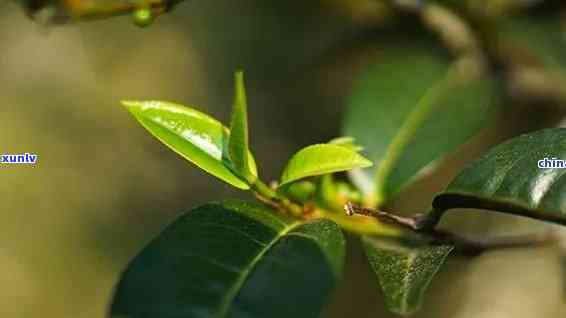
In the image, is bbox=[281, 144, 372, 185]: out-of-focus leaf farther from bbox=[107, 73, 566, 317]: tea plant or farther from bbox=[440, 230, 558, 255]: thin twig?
bbox=[440, 230, 558, 255]: thin twig

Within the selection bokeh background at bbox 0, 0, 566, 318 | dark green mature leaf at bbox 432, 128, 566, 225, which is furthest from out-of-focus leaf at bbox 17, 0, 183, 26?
bokeh background at bbox 0, 0, 566, 318

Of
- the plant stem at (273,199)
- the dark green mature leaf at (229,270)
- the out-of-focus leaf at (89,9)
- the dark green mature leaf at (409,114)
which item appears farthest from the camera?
the dark green mature leaf at (409,114)

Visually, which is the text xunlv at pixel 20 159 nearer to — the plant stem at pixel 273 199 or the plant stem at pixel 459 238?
the plant stem at pixel 459 238

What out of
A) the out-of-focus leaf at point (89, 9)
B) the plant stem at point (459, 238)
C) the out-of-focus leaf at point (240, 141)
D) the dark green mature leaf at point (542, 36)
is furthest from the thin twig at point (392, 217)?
the dark green mature leaf at point (542, 36)

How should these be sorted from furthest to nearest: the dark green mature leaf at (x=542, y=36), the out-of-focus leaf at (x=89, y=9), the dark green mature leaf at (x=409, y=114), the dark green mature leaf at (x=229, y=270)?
1. the dark green mature leaf at (x=542, y=36)
2. the dark green mature leaf at (x=409, y=114)
3. the out-of-focus leaf at (x=89, y=9)
4. the dark green mature leaf at (x=229, y=270)

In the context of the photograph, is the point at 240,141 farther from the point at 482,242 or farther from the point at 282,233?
the point at 482,242

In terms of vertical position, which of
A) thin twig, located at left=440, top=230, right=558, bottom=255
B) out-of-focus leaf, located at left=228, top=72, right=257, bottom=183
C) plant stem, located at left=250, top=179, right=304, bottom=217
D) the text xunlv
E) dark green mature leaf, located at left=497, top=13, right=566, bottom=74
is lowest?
thin twig, located at left=440, top=230, right=558, bottom=255

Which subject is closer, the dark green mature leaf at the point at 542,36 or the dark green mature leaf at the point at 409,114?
the dark green mature leaf at the point at 409,114
